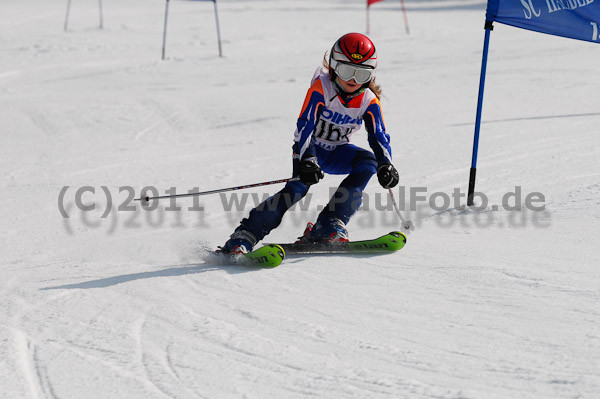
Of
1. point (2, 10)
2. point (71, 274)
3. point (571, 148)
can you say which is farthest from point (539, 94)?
point (2, 10)

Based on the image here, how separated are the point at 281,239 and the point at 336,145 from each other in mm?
1041

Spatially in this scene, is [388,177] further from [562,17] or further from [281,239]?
[562,17]

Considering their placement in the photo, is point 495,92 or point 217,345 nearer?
point 217,345

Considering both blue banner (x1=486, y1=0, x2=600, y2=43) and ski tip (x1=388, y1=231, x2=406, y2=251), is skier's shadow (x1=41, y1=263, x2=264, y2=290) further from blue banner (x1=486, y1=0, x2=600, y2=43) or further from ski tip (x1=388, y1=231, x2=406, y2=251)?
blue banner (x1=486, y1=0, x2=600, y2=43)

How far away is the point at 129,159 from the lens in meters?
8.61

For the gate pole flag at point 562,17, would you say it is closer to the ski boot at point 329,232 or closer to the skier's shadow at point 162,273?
the ski boot at point 329,232

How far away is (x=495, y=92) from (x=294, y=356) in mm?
9069

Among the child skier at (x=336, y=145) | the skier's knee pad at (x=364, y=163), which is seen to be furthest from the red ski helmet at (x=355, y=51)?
the skier's knee pad at (x=364, y=163)

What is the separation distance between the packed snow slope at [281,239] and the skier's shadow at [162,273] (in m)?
0.02

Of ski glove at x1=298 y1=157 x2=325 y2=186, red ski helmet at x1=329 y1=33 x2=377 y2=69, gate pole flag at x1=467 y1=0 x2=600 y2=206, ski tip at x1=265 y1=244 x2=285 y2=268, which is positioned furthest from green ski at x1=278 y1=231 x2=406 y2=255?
gate pole flag at x1=467 y1=0 x2=600 y2=206

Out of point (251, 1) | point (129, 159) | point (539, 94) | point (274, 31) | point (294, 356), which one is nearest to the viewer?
point (294, 356)

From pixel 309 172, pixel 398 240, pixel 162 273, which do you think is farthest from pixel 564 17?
pixel 162 273

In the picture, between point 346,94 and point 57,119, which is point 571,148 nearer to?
point 346,94

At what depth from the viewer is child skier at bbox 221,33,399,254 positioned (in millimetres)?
4578
